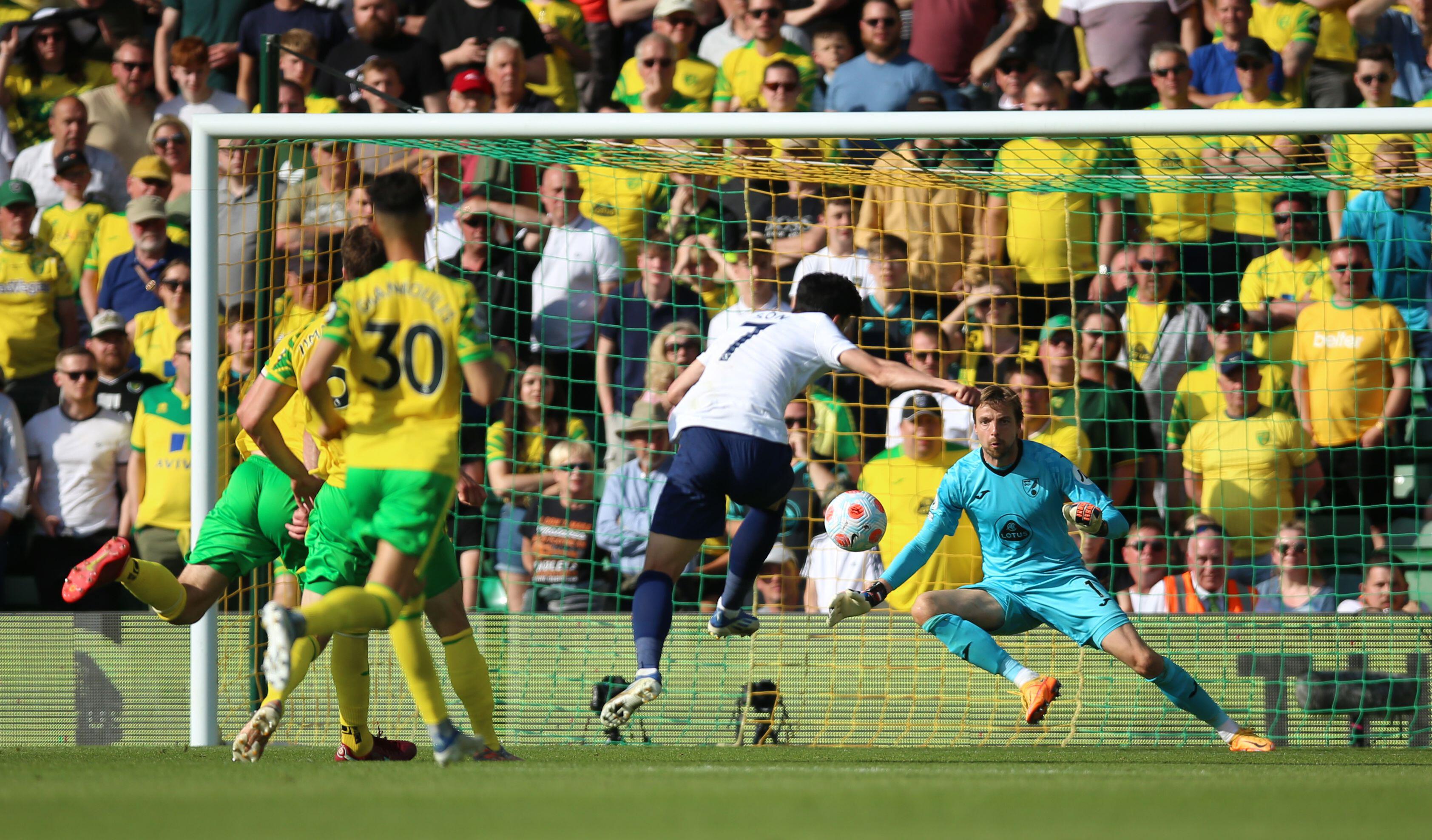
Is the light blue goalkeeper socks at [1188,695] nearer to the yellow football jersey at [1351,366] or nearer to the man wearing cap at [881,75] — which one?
the yellow football jersey at [1351,366]

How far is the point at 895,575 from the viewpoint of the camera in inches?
291

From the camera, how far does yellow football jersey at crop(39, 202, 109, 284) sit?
11.4 meters

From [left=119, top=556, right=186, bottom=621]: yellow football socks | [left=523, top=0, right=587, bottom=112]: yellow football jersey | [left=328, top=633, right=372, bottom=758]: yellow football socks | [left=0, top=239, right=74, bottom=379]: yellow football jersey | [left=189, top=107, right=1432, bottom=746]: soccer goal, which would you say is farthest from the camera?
[left=523, top=0, right=587, bottom=112]: yellow football jersey

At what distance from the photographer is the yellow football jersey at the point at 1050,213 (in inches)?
372

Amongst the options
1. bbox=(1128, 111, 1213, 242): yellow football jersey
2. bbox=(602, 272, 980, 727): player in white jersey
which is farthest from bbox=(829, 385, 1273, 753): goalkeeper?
bbox=(1128, 111, 1213, 242): yellow football jersey

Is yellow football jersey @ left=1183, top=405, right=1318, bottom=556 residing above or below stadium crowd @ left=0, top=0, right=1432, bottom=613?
below

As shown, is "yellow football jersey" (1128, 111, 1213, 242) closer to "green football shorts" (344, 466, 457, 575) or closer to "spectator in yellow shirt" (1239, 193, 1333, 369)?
"spectator in yellow shirt" (1239, 193, 1333, 369)

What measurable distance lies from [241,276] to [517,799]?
4.77 m

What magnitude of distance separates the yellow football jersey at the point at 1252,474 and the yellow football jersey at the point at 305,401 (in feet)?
17.4

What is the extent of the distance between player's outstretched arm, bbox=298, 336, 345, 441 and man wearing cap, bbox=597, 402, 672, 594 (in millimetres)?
3690

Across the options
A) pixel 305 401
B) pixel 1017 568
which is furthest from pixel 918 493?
pixel 305 401

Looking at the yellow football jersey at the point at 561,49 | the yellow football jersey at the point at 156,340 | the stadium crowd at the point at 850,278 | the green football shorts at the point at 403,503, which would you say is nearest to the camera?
the green football shorts at the point at 403,503

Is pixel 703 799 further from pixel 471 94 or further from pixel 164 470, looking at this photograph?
pixel 471 94

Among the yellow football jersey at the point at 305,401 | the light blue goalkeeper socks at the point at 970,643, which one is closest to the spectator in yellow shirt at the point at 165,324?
the yellow football jersey at the point at 305,401
